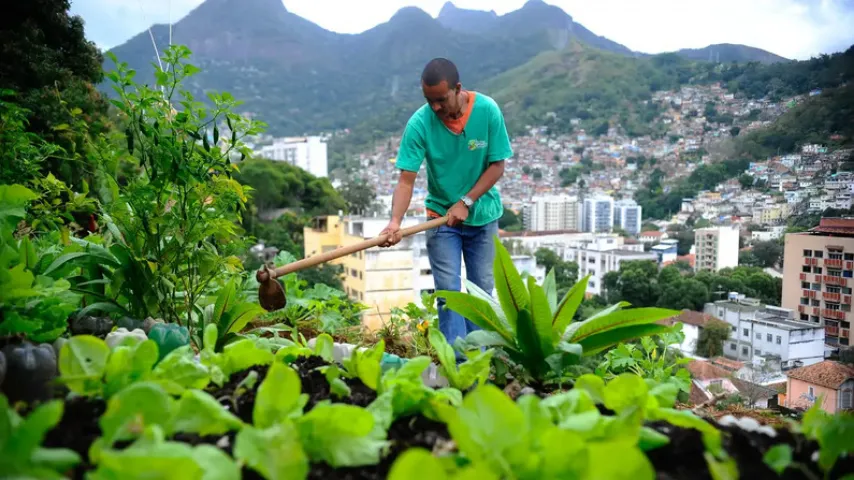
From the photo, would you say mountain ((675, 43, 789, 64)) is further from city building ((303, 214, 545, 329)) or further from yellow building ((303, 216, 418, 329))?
yellow building ((303, 216, 418, 329))

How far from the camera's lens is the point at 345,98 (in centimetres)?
4312

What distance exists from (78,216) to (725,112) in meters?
8.64

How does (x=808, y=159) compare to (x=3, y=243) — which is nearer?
(x=3, y=243)

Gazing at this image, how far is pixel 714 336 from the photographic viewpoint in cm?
831

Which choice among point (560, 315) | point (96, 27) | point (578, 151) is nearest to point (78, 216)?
point (96, 27)

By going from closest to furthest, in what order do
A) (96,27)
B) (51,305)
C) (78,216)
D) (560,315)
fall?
1. (51,305)
2. (560,315)
3. (96,27)
4. (78,216)

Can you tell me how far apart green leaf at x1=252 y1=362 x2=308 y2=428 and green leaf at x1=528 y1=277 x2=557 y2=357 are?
677 mm

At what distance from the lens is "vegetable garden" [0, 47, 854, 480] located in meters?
0.63

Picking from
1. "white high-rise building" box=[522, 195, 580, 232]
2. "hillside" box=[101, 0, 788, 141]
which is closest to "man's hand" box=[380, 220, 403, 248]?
"white high-rise building" box=[522, 195, 580, 232]

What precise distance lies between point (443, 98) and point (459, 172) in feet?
1.04

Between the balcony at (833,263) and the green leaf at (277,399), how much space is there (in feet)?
7.43

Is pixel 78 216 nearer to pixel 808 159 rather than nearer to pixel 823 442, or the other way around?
pixel 808 159

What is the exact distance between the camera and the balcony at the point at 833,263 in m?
2.40

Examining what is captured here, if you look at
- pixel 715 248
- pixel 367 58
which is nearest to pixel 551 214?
pixel 715 248
